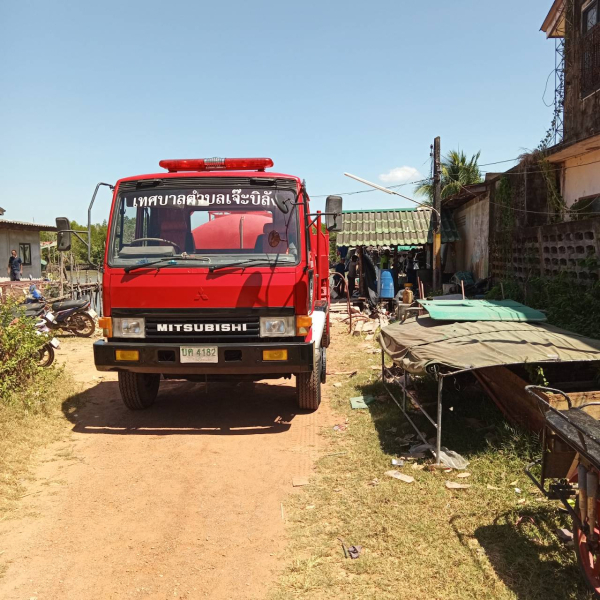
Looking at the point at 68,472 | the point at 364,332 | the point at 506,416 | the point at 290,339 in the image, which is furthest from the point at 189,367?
the point at 364,332

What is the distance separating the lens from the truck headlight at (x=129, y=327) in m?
5.21

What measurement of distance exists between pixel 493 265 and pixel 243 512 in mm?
9959

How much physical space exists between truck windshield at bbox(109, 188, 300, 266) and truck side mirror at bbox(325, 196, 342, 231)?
Result: 39 centimetres

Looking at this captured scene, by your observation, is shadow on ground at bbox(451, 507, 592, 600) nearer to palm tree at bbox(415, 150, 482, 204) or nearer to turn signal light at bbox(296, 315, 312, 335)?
turn signal light at bbox(296, 315, 312, 335)

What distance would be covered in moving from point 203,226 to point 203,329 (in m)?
1.12

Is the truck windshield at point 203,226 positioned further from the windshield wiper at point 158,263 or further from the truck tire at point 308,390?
the truck tire at point 308,390

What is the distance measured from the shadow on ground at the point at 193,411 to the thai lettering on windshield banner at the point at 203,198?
2.41 meters

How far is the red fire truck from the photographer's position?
509 cm

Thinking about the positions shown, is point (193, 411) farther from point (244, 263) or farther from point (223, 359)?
point (244, 263)

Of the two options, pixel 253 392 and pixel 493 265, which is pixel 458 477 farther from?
pixel 493 265

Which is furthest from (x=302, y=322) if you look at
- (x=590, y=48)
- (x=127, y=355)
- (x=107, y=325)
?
(x=590, y=48)

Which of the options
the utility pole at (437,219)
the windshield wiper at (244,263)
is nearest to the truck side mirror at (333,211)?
the windshield wiper at (244,263)

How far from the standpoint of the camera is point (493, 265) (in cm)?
1221

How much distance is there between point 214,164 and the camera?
19.5 ft
